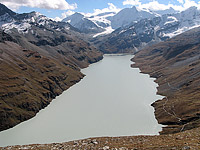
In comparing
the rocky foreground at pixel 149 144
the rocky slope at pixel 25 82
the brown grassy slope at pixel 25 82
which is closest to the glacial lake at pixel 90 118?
the brown grassy slope at pixel 25 82

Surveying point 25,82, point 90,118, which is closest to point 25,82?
point 25,82

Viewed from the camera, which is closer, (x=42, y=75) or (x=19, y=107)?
(x=19, y=107)

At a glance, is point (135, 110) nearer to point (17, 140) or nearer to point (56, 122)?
point (56, 122)

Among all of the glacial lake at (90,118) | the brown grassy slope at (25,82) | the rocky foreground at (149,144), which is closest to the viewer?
the rocky foreground at (149,144)

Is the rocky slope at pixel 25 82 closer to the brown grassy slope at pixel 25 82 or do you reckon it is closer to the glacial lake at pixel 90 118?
the brown grassy slope at pixel 25 82

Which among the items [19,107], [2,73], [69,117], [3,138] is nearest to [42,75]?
[2,73]
